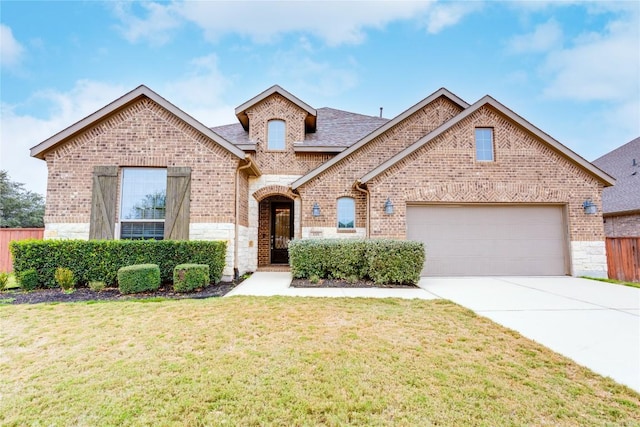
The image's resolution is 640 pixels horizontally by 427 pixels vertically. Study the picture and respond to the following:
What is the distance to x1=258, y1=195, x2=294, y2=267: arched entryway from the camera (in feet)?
40.0

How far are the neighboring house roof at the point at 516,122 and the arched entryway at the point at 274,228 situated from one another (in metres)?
4.56

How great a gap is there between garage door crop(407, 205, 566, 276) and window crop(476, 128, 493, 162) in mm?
1628

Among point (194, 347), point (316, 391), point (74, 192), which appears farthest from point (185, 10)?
point (316, 391)

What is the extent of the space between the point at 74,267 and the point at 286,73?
1556 cm

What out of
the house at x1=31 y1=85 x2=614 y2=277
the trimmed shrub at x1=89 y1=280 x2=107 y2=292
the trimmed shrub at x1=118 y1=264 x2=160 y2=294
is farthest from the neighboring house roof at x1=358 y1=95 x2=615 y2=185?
the trimmed shrub at x1=89 y1=280 x2=107 y2=292

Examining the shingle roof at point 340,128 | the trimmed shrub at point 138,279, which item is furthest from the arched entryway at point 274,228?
the trimmed shrub at point 138,279

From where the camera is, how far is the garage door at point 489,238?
9359mm

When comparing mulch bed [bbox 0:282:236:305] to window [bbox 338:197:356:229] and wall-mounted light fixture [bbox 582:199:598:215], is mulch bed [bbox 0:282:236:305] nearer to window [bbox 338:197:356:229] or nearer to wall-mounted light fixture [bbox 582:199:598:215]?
window [bbox 338:197:356:229]

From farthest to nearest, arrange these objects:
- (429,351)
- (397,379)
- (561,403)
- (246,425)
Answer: (429,351), (397,379), (561,403), (246,425)

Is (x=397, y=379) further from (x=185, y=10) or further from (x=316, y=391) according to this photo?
(x=185, y=10)

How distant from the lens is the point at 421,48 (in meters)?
16.9

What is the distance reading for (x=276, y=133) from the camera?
11633mm

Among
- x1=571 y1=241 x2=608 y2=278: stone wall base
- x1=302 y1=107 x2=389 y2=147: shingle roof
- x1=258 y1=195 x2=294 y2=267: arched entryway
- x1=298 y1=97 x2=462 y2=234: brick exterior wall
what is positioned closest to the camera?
x1=571 y1=241 x2=608 y2=278: stone wall base

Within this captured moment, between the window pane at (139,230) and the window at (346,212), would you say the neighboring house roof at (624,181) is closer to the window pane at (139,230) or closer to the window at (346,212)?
the window at (346,212)
